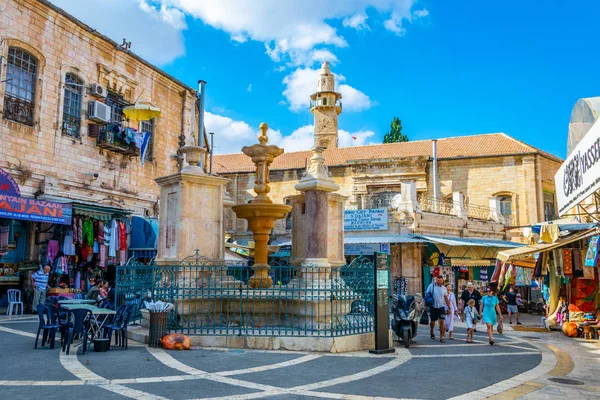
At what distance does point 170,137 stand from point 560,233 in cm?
1617

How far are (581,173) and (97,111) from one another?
635 inches

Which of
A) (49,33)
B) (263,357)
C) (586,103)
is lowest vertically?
(263,357)

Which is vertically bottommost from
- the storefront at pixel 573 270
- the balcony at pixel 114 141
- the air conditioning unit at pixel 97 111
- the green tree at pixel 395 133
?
the storefront at pixel 573 270

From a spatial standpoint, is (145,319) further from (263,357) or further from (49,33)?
(49,33)

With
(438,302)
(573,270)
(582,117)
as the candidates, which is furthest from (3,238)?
(573,270)

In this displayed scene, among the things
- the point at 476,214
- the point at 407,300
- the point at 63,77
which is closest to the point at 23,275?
the point at 63,77

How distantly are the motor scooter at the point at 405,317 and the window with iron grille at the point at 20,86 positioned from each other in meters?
13.1

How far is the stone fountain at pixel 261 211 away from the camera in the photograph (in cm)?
1138

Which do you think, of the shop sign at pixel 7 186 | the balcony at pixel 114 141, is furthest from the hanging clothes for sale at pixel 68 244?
the balcony at pixel 114 141

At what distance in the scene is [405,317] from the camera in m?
10.5

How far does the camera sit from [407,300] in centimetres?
1073

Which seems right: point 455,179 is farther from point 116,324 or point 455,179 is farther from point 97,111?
point 116,324

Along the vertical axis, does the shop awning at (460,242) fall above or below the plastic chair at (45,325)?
above

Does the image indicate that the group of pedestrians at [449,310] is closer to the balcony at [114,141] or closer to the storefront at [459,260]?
the storefront at [459,260]
